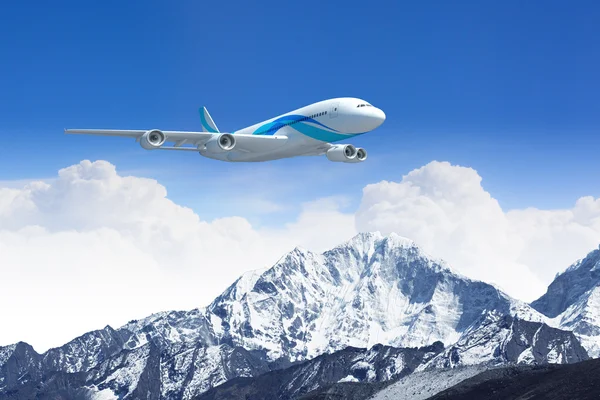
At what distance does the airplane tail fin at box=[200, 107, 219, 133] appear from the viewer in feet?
602

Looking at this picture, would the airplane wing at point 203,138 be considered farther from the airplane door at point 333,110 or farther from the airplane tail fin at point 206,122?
the airplane tail fin at point 206,122

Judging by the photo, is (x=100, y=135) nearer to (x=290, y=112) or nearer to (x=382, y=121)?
(x=290, y=112)

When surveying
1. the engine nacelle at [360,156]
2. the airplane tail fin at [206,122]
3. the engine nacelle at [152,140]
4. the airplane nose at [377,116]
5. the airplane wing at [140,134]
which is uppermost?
the airplane tail fin at [206,122]

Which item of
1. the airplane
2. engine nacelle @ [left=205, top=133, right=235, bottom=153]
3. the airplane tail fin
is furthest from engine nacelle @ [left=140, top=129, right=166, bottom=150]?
the airplane tail fin

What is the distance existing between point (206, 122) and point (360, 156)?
6428 centimetres

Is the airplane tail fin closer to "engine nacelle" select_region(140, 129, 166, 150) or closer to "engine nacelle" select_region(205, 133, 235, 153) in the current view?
"engine nacelle" select_region(205, 133, 235, 153)

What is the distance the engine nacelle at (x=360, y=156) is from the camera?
129625 mm

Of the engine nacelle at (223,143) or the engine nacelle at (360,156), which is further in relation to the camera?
the engine nacelle at (360,156)

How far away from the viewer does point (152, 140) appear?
119 metres

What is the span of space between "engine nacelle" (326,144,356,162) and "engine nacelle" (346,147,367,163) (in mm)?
670

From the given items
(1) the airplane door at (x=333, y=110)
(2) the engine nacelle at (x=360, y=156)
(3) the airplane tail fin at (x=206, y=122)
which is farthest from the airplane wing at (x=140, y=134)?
(3) the airplane tail fin at (x=206, y=122)

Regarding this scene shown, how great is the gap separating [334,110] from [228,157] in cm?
2119

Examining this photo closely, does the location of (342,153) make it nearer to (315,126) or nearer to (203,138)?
(315,126)

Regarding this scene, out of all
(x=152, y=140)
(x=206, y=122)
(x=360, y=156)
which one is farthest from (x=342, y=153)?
(x=206, y=122)
